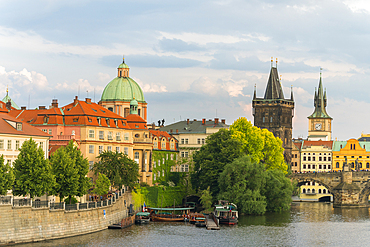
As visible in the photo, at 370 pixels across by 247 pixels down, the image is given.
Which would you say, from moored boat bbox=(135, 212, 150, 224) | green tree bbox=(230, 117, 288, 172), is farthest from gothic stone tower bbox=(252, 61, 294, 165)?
moored boat bbox=(135, 212, 150, 224)

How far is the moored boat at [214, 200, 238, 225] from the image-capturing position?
324 ft

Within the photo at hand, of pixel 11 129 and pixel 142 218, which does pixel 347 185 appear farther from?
pixel 11 129

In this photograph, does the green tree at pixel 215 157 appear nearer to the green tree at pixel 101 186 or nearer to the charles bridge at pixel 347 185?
the green tree at pixel 101 186

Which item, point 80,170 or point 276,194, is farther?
point 276,194

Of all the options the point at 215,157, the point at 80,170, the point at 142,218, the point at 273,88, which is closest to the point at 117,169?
the point at 142,218

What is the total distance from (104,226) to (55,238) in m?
12.7

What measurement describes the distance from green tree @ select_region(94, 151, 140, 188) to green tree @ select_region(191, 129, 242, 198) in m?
16.6

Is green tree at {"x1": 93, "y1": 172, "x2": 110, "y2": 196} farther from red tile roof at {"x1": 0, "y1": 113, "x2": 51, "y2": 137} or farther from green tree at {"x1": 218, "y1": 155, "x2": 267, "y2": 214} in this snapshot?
green tree at {"x1": 218, "y1": 155, "x2": 267, "y2": 214}

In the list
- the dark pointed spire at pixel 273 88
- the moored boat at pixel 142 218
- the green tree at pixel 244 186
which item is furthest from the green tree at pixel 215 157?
the dark pointed spire at pixel 273 88

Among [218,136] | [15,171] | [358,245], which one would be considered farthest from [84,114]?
[358,245]

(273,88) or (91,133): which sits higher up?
(273,88)

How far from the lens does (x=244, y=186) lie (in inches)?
4306

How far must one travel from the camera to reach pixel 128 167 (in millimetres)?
103625

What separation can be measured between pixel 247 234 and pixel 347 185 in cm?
6233
